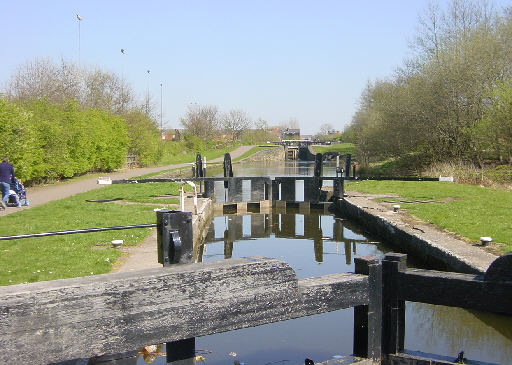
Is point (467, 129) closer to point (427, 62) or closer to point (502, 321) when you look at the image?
point (427, 62)

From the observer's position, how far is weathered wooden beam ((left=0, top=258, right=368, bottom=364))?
6.51ft

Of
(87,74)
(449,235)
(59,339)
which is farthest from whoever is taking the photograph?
(87,74)

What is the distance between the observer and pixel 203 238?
13.5 metres

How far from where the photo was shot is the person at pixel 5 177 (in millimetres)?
13977

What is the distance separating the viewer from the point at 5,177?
14.0 metres

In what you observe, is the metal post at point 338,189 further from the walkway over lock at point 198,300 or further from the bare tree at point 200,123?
the bare tree at point 200,123

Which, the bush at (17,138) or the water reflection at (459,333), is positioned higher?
the bush at (17,138)

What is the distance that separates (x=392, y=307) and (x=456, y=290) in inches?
14.4

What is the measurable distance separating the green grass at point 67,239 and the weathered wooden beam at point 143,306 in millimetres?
4797

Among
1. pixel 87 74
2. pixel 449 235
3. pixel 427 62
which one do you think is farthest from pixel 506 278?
pixel 87 74

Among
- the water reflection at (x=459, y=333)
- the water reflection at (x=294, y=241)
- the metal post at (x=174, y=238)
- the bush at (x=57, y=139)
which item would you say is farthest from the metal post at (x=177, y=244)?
the bush at (x=57, y=139)

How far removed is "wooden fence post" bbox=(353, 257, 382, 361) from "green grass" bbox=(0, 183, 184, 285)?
15.3ft

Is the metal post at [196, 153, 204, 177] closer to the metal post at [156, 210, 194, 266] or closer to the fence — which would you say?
the fence

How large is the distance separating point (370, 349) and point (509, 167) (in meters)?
20.4
